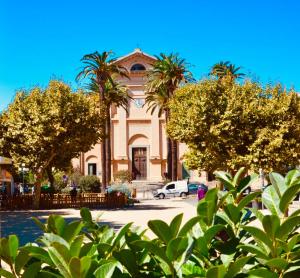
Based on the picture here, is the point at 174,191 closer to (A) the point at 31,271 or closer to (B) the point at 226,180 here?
(B) the point at 226,180

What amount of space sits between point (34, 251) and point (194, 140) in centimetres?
2687

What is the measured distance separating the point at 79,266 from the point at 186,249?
339mm

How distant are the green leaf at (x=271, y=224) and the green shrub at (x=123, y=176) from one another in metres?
50.7

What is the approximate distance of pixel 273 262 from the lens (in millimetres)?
1520

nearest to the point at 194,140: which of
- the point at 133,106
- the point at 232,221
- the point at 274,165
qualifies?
the point at 274,165

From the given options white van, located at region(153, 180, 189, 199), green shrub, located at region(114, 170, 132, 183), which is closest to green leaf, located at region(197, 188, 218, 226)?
white van, located at region(153, 180, 189, 199)

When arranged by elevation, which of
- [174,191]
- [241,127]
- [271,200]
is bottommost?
[174,191]

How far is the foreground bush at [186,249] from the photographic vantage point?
1.47m

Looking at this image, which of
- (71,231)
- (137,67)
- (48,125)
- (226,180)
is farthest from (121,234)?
(137,67)

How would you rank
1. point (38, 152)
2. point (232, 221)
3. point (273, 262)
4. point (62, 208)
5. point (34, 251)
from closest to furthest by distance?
point (273, 262), point (34, 251), point (232, 221), point (38, 152), point (62, 208)

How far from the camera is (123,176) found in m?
52.8

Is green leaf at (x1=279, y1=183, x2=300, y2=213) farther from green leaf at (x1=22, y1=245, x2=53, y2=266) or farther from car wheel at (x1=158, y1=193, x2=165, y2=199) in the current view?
car wheel at (x1=158, y1=193, x2=165, y2=199)

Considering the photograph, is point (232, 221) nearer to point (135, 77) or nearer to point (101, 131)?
point (101, 131)

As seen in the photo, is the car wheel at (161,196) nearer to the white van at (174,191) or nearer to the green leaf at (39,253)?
the white van at (174,191)
